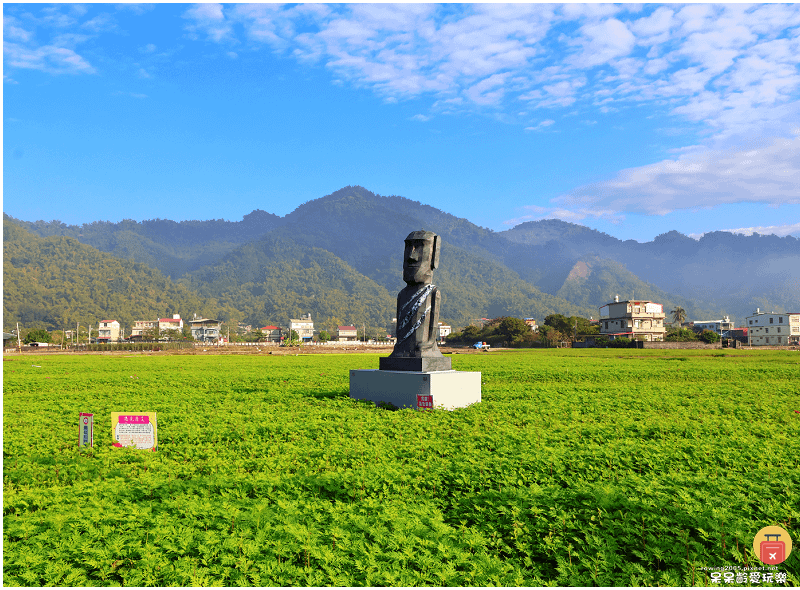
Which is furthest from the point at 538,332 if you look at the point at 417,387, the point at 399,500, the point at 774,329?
the point at 399,500

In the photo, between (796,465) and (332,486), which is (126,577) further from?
(796,465)

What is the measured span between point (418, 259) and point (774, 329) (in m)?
114

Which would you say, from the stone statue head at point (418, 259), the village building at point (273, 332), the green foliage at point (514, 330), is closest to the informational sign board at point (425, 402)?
the stone statue head at point (418, 259)

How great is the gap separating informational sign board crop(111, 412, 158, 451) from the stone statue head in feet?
28.1

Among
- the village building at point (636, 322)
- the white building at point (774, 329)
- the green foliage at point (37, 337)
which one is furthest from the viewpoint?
the white building at point (774, 329)

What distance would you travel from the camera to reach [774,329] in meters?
102

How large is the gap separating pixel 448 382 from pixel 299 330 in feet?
567

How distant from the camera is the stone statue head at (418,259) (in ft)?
51.8

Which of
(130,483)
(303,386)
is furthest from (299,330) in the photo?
(130,483)

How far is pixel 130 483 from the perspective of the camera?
23.0ft

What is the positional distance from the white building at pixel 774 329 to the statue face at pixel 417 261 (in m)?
109

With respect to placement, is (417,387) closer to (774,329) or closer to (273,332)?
(774,329)

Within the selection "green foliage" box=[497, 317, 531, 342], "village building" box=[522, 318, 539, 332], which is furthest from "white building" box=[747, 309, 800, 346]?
"green foliage" box=[497, 317, 531, 342]

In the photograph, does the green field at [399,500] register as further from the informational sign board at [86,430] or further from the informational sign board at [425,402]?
the informational sign board at [425,402]
